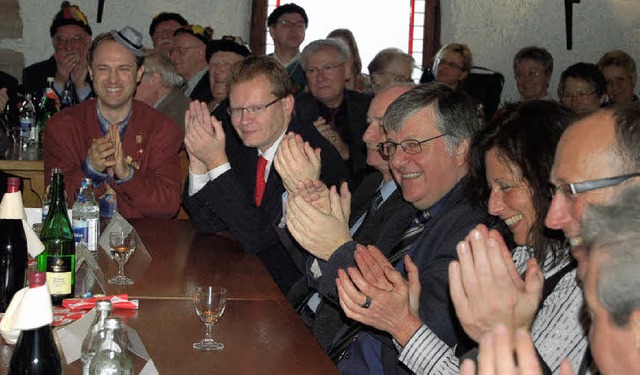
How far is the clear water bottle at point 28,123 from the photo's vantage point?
547cm

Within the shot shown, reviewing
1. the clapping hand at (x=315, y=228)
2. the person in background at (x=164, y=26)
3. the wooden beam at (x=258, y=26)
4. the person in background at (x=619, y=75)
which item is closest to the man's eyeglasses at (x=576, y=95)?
the person in background at (x=619, y=75)

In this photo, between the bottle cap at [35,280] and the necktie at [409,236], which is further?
the necktie at [409,236]

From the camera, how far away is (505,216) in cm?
227

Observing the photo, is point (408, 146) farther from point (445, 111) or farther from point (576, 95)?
point (576, 95)

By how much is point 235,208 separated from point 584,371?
1734 mm

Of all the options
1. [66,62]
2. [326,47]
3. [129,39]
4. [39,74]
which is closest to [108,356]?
[129,39]

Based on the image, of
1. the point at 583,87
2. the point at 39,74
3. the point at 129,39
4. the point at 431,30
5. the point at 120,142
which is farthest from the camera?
the point at 431,30

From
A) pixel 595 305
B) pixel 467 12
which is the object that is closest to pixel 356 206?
pixel 595 305

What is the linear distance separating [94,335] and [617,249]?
104 centimetres

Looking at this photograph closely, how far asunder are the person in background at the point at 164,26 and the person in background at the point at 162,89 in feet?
5.02

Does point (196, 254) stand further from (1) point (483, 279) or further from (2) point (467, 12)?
(2) point (467, 12)

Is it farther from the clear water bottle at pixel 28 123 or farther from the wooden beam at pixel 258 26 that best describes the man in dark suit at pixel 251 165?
the wooden beam at pixel 258 26

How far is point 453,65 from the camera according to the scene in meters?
7.02

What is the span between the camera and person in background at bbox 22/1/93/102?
6.34m
